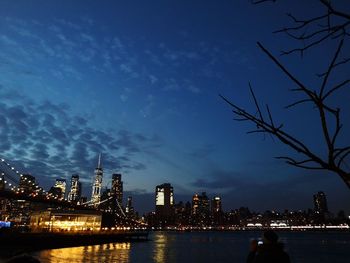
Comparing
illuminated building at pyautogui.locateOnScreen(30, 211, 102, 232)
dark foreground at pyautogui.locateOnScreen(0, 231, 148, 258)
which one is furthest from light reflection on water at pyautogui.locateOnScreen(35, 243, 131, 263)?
illuminated building at pyautogui.locateOnScreen(30, 211, 102, 232)

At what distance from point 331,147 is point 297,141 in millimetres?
175

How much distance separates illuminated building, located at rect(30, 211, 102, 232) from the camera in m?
74.6

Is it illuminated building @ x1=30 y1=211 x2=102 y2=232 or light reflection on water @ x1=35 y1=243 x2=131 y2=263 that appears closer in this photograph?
light reflection on water @ x1=35 y1=243 x2=131 y2=263

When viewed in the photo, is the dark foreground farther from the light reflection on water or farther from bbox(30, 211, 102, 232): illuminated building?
bbox(30, 211, 102, 232): illuminated building

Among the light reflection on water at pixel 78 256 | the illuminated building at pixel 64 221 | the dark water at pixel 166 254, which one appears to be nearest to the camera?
the light reflection on water at pixel 78 256

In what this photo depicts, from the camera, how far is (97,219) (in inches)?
3504

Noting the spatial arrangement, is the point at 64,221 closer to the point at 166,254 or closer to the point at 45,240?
the point at 45,240

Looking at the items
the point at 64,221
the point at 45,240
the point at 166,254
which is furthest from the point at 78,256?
the point at 64,221

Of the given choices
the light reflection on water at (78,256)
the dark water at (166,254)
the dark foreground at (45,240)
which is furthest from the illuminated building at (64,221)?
the light reflection on water at (78,256)

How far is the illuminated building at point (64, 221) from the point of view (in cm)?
7462

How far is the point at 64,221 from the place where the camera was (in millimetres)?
79438

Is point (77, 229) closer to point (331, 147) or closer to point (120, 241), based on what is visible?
point (120, 241)

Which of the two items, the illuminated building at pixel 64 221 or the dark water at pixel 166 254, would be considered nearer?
the dark water at pixel 166 254

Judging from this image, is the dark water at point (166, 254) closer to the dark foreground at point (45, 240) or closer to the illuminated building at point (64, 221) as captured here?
the dark foreground at point (45, 240)
